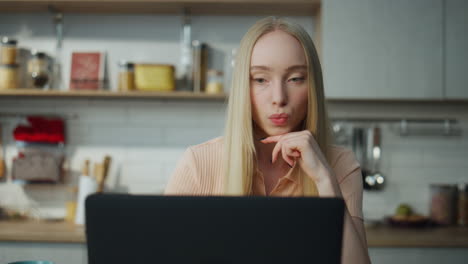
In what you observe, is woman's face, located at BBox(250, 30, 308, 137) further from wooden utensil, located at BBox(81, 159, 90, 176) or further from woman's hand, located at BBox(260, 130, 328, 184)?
wooden utensil, located at BBox(81, 159, 90, 176)

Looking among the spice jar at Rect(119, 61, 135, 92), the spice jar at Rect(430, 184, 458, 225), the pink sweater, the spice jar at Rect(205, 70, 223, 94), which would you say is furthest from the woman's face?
the spice jar at Rect(430, 184, 458, 225)

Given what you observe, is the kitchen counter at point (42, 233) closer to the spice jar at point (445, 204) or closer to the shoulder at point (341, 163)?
the shoulder at point (341, 163)

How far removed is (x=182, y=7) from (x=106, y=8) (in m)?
0.45

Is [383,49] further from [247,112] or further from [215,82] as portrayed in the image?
[247,112]

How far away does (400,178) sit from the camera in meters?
2.92

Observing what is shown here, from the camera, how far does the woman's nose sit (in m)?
1.01

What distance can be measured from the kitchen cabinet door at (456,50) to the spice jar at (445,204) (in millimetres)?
562

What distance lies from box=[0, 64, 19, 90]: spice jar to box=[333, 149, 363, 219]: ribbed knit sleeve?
7.24 ft

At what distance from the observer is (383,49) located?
259cm

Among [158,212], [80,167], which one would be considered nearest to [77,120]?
[80,167]

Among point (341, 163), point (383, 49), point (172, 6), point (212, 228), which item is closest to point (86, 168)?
point (172, 6)

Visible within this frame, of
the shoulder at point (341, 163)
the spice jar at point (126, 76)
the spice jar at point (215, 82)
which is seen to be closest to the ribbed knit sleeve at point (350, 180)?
the shoulder at point (341, 163)

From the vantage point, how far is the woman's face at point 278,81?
3.37 feet

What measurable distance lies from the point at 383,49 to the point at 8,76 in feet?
6.97
